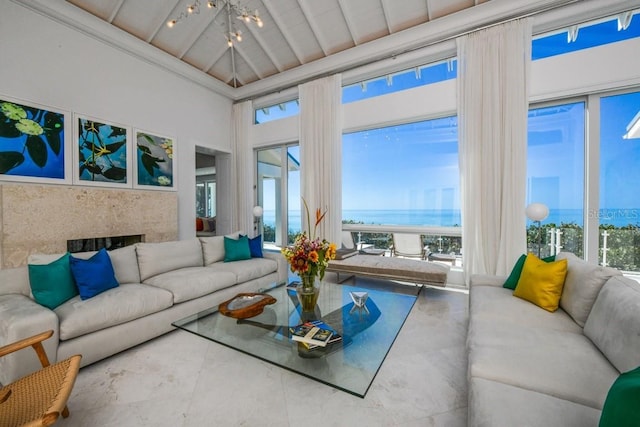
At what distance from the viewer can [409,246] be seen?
452 cm

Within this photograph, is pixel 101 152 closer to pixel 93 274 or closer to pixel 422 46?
pixel 93 274

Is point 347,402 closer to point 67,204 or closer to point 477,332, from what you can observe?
point 477,332

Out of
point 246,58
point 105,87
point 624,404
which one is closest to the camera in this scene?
point 624,404

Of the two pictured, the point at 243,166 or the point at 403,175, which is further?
the point at 243,166

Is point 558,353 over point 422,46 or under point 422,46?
under

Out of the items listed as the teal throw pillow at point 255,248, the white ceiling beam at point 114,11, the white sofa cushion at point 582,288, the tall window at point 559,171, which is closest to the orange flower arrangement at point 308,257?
the white sofa cushion at point 582,288

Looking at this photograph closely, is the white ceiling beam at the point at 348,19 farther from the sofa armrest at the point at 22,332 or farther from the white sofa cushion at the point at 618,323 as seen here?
the sofa armrest at the point at 22,332

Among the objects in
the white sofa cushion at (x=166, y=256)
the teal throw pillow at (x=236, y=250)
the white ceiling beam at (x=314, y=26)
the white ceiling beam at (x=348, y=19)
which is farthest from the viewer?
the white ceiling beam at (x=314, y=26)

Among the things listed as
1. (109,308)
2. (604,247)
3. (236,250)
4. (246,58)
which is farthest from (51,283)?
(604,247)

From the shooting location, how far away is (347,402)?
65.2 inches

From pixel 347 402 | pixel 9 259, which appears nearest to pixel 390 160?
pixel 347 402

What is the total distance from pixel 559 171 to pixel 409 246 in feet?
7.15

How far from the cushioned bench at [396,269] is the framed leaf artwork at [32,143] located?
3706 millimetres

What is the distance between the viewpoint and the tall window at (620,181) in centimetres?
313
